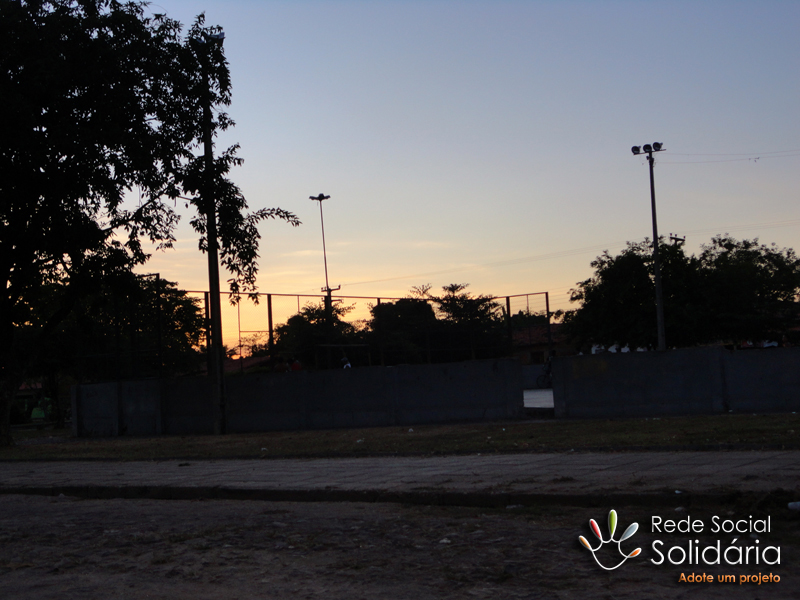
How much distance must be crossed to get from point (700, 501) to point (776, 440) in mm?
4813

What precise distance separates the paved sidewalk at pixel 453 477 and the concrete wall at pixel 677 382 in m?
7.40

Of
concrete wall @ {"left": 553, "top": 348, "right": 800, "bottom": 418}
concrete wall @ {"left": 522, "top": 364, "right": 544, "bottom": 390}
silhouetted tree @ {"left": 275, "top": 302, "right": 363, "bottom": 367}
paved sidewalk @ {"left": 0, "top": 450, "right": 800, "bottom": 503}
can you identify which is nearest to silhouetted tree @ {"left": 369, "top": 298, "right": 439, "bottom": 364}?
silhouetted tree @ {"left": 275, "top": 302, "right": 363, "bottom": 367}

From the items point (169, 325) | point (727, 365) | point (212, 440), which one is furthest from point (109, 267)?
point (727, 365)

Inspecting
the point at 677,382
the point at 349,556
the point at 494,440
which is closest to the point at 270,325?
the point at 494,440

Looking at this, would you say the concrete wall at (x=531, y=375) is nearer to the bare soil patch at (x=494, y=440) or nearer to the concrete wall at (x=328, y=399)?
the concrete wall at (x=328, y=399)

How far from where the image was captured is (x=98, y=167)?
19766mm

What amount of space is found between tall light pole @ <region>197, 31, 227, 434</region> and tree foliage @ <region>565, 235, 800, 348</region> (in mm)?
30809

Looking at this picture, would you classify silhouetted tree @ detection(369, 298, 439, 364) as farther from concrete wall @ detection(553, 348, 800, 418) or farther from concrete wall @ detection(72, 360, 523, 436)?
concrete wall @ detection(553, 348, 800, 418)

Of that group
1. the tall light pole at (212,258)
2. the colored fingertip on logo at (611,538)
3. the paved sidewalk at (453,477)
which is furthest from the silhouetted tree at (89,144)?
the colored fingertip on logo at (611,538)

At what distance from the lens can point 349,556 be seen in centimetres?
573

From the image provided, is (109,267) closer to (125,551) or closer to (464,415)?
(464,415)

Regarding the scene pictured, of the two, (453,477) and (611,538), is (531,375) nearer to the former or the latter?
(453,477)

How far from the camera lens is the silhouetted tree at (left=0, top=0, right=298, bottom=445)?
61.6 feet

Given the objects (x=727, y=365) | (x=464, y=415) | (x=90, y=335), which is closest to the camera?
(x=727, y=365)
